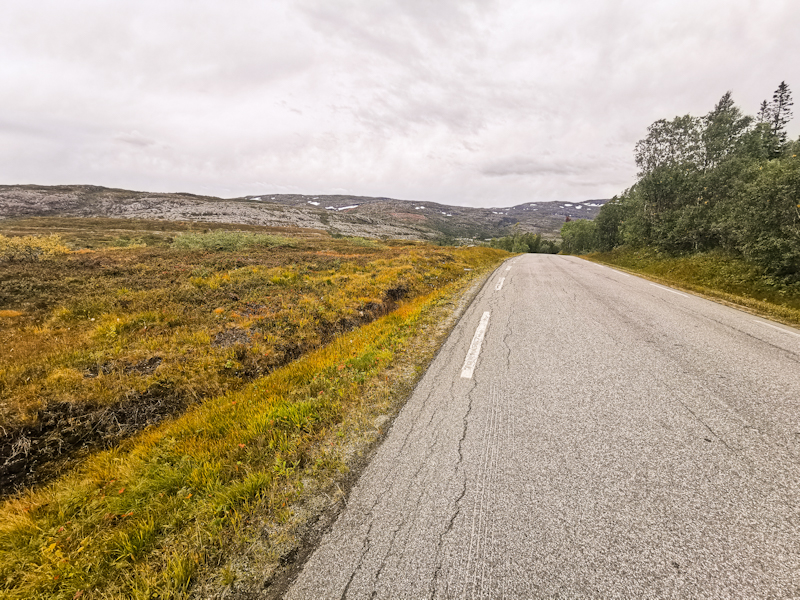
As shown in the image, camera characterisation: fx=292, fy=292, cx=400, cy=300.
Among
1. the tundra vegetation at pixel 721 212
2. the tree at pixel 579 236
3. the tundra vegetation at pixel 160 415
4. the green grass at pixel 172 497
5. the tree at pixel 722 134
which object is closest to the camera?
the green grass at pixel 172 497

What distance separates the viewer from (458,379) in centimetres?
442

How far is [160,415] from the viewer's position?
496 centimetres

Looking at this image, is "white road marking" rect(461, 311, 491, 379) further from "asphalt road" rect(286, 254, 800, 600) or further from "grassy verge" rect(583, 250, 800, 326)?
"grassy verge" rect(583, 250, 800, 326)

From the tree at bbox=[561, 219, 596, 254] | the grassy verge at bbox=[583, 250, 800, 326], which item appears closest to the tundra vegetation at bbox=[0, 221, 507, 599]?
the grassy verge at bbox=[583, 250, 800, 326]

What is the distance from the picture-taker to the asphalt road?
6.11 ft

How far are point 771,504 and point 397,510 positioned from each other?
9.45 feet

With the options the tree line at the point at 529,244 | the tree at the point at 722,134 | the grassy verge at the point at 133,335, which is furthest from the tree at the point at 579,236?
the grassy verge at the point at 133,335

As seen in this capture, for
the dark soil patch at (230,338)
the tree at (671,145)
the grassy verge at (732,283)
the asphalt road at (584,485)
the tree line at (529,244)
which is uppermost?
the tree at (671,145)

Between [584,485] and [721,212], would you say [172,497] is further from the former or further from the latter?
[721,212]

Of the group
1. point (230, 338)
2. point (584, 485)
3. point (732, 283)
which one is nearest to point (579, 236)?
point (732, 283)

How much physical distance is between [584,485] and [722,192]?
29994mm

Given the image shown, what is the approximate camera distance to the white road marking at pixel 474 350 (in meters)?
4.63

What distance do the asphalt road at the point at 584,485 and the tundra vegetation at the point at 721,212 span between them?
7.25 meters

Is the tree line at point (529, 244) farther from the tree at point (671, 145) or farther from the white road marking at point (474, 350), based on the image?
the white road marking at point (474, 350)
